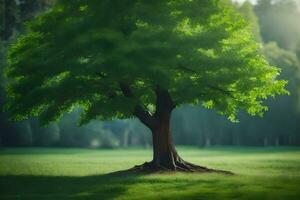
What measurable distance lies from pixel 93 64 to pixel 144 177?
19.0 feet

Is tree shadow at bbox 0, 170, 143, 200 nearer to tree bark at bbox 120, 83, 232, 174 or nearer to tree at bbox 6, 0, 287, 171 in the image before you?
tree bark at bbox 120, 83, 232, 174

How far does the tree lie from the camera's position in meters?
25.7

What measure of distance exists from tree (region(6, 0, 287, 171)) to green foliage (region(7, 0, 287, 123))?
0.16 ft

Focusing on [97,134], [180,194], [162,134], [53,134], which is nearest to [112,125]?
[97,134]

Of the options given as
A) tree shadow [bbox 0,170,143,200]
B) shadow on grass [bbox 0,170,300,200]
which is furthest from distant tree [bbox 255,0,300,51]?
tree shadow [bbox 0,170,143,200]

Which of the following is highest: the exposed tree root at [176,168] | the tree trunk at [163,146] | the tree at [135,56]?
the tree at [135,56]

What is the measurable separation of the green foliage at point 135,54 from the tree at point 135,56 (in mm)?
49

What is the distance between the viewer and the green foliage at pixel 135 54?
84.5 ft

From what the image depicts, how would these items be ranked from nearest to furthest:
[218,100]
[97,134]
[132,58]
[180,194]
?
[180,194], [132,58], [218,100], [97,134]

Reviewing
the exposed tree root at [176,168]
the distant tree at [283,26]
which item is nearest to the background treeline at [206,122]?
the distant tree at [283,26]

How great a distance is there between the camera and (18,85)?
91.2 feet

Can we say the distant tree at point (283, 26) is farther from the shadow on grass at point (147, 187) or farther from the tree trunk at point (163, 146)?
the shadow on grass at point (147, 187)

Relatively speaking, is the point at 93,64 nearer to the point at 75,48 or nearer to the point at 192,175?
the point at 75,48

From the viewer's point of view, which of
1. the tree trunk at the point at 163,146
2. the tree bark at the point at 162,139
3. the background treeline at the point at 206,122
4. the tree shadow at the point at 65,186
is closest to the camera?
the tree shadow at the point at 65,186
